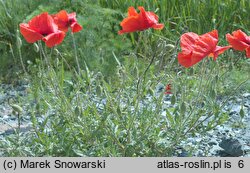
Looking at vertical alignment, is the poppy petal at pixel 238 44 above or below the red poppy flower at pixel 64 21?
below

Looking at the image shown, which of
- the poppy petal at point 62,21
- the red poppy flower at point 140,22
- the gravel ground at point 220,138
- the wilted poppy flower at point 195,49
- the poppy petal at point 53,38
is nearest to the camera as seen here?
the wilted poppy flower at point 195,49

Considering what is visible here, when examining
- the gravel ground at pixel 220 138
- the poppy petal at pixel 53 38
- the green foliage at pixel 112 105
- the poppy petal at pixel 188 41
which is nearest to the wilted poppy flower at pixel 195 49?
the poppy petal at pixel 188 41

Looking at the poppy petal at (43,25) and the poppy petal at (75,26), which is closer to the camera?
the poppy petal at (43,25)

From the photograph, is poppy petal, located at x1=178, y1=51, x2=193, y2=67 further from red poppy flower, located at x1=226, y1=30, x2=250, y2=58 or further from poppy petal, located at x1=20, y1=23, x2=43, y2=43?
poppy petal, located at x1=20, y1=23, x2=43, y2=43

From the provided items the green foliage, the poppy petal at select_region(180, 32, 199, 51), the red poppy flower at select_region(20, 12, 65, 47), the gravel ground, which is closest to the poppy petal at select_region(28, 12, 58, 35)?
the red poppy flower at select_region(20, 12, 65, 47)

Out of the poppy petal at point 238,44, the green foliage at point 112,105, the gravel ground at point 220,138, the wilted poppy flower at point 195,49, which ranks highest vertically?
the wilted poppy flower at point 195,49

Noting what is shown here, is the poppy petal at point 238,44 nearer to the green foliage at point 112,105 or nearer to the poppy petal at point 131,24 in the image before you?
the green foliage at point 112,105

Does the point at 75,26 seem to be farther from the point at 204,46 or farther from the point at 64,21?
the point at 204,46

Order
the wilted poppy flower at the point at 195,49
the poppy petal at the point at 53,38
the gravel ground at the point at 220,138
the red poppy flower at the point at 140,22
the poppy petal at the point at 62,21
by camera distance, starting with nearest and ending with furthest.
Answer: the wilted poppy flower at the point at 195,49
the poppy petal at the point at 53,38
the red poppy flower at the point at 140,22
the poppy petal at the point at 62,21
the gravel ground at the point at 220,138
